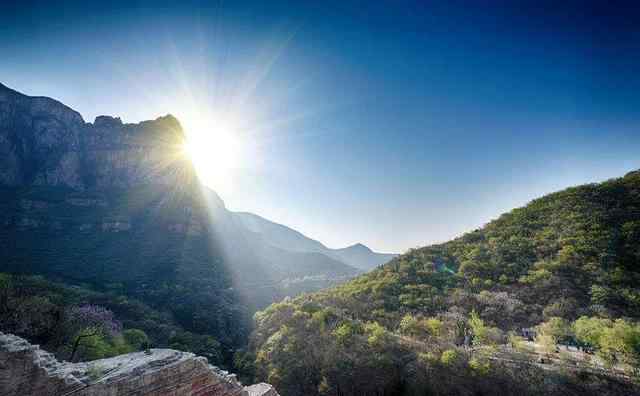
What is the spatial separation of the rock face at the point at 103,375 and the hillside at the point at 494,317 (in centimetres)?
982

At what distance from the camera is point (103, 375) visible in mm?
6328

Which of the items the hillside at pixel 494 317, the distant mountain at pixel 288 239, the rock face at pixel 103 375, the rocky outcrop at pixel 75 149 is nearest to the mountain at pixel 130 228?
the rocky outcrop at pixel 75 149

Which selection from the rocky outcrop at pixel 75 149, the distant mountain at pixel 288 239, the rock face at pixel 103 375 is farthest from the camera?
the distant mountain at pixel 288 239

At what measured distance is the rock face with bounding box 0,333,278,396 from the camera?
583 centimetres

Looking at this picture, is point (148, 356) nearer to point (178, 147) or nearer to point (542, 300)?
point (542, 300)

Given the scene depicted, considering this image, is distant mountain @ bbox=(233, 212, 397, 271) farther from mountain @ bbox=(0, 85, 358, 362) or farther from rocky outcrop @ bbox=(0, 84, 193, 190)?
rocky outcrop @ bbox=(0, 84, 193, 190)

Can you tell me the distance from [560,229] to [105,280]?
6988cm

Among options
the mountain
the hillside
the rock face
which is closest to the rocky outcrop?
the mountain

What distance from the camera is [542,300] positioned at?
17.4 metres

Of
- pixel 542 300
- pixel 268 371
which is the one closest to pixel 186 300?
pixel 268 371

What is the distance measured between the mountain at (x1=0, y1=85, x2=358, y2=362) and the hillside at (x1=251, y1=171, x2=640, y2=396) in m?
17.9

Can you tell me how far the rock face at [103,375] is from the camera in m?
5.83

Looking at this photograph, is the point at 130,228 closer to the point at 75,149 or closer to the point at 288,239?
the point at 75,149

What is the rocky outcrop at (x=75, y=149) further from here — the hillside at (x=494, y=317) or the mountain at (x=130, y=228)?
the hillside at (x=494, y=317)
